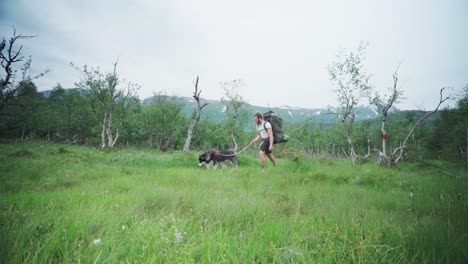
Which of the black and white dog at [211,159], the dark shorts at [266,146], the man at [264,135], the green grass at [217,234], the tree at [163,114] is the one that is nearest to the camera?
the green grass at [217,234]

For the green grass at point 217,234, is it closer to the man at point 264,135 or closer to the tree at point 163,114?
the man at point 264,135

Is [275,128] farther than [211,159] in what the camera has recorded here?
No

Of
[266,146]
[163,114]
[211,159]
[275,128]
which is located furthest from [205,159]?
[163,114]

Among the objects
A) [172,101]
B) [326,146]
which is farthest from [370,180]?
[326,146]

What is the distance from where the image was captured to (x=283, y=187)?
5395 mm

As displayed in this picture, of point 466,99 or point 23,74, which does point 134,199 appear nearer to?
point 23,74

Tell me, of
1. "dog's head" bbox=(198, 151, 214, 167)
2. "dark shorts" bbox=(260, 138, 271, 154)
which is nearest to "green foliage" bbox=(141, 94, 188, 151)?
"dog's head" bbox=(198, 151, 214, 167)

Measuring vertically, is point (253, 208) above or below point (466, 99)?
below

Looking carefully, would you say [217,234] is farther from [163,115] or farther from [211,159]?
[163,115]

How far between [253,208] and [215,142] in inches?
3125

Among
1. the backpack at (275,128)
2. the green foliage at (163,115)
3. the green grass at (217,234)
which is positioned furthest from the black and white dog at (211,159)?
the green foliage at (163,115)

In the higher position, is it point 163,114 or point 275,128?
point 163,114

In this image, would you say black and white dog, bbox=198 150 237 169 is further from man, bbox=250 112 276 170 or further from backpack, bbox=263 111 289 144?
backpack, bbox=263 111 289 144

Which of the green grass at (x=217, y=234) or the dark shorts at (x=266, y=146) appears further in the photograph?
the dark shorts at (x=266, y=146)
